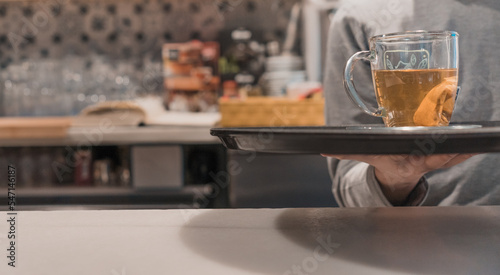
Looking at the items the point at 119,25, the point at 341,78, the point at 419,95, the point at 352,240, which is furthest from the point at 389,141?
the point at 119,25

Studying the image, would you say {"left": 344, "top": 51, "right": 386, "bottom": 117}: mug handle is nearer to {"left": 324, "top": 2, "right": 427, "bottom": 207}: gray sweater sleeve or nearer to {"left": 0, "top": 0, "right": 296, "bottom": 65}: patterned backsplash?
{"left": 324, "top": 2, "right": 427, "bottom": 207}: gray sweater sleeve

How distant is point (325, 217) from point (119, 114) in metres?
1.68

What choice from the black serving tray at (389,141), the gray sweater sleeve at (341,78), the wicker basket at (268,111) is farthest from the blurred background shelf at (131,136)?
the black serving tray at (389,141)

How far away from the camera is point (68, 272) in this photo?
33cm

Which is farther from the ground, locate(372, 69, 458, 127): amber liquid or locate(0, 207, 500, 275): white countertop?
locate(372, 69, 458, 127): amber liquid

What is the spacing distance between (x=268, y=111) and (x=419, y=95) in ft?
4.30

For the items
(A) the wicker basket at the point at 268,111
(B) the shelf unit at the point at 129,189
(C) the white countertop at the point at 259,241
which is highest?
(C) the white countertop at the point at 259,241

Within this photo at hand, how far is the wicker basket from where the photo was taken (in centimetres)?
187

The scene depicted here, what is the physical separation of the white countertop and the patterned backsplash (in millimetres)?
2143

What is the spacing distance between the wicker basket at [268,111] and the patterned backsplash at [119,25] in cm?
75

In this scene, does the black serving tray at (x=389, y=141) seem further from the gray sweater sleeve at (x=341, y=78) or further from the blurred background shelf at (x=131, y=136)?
the blurred background shelf at (x=131, y=136)

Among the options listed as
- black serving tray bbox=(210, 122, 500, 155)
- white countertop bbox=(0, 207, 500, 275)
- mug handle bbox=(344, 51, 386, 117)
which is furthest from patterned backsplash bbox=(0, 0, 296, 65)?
black serving tray bbox=(210, 122, 500, 155)

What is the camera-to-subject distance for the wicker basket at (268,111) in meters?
1.87

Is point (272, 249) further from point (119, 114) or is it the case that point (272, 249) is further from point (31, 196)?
point (31, 196)
